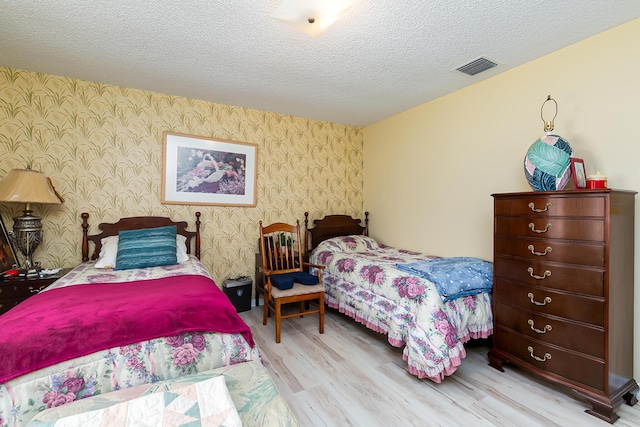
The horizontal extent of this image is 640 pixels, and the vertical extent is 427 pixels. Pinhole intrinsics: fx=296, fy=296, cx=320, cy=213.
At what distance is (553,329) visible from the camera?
2.00 meters

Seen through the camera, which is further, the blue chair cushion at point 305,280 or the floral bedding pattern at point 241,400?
the blue chair cushion at point 305,280

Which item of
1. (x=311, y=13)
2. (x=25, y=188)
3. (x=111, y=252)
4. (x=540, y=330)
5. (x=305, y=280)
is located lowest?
(x=540, y=330)

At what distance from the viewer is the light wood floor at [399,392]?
5.91 ft

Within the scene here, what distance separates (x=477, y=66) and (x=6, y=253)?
4603 millimetres

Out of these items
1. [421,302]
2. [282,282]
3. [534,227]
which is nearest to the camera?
[534,227]

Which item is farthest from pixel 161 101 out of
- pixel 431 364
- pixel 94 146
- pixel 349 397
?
pixel 431 364

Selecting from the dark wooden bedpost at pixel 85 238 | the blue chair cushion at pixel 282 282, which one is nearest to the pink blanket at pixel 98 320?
the blue chair cushion at pixel 282 282

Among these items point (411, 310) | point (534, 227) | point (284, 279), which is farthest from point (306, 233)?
point (534, 227)

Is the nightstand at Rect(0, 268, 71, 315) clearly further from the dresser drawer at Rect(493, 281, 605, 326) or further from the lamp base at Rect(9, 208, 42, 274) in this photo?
the dresser drawer at Rect(493, 281, 605, 326)

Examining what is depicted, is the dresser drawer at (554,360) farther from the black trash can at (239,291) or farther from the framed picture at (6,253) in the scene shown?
the framed picture at (6,253)

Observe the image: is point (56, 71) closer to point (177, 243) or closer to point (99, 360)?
point (177, 243)

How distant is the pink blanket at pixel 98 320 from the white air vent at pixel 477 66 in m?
2.84

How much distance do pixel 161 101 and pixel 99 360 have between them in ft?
9.44

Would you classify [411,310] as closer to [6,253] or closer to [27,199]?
[27,199]
